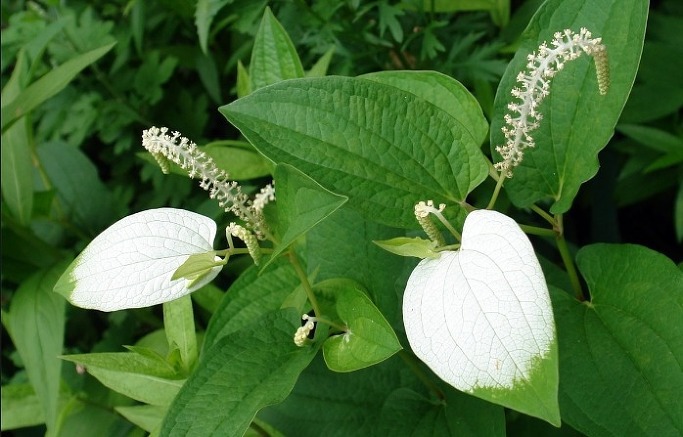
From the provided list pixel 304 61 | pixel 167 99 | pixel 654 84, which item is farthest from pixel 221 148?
pixel 654 84

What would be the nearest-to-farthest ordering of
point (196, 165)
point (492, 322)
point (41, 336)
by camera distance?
point (492, 322)
point (196, 165)
point (41, 336)

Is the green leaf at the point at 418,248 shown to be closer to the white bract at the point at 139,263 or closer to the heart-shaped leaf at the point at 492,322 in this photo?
the heart-shaped leaf at the point at 492,322

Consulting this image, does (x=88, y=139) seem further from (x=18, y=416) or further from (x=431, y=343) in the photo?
(x=431, y=343)

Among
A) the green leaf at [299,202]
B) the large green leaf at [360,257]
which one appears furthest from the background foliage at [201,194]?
the green leaf at [299,202]

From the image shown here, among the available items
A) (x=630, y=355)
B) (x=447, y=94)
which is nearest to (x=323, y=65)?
(x=447, y=94)

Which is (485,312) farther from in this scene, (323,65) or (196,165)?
(323,65)

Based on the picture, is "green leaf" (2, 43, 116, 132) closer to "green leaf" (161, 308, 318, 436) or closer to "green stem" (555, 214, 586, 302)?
"green leaf" (161, 308, 318, 436)

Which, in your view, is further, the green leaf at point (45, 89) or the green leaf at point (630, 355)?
the green leaf at point (45, 89)
